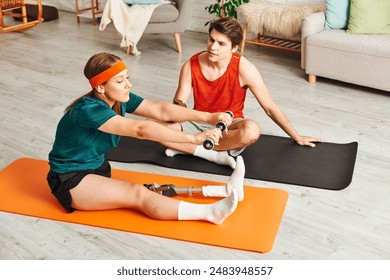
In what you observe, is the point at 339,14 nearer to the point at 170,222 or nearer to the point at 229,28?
the point at 229,28

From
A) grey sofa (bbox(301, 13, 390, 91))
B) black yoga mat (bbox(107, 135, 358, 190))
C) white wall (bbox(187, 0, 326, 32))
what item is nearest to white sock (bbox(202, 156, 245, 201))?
black yoga mat (bbox(107, 135, 358, 190))

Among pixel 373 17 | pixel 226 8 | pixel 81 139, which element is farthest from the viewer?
pixel 226 8

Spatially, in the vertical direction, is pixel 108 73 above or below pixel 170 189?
above

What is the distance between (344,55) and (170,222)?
2253 mm

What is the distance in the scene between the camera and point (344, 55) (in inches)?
167

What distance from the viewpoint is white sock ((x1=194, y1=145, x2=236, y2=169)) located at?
3088 mm

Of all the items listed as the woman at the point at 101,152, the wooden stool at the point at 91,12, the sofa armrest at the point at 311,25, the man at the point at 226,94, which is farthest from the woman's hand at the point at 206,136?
the wooden stool at the point at 91,12

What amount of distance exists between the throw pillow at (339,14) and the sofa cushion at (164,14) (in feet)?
4.69

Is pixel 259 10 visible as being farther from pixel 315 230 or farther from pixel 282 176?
pixel 315 230

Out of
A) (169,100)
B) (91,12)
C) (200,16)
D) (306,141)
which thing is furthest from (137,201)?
(91,12)

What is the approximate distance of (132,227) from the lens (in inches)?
100

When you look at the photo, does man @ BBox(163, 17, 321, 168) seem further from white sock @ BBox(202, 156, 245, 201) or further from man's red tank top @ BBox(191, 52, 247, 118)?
white sock @ BBox(202, 156, 245, 201)
